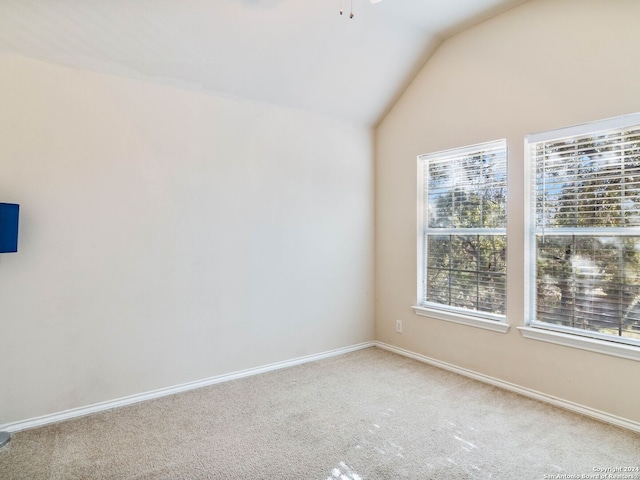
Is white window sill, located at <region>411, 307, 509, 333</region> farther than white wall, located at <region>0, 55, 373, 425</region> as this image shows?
Yes

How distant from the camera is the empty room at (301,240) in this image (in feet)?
7.65

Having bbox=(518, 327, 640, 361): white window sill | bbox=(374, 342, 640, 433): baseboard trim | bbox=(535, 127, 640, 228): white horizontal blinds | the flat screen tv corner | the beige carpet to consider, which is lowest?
the beige carpet

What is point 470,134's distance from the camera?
3299mm

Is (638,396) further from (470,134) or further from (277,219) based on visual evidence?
(277,219)

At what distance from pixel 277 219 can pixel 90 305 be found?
5.30ft

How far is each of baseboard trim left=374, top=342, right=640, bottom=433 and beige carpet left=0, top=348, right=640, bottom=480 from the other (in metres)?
0.07

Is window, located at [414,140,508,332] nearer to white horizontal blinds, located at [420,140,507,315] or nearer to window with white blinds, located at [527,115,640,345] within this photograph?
white horizontal blinds, located at [420,140,507,315]

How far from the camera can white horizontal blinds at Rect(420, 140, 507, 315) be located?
3.20 metres

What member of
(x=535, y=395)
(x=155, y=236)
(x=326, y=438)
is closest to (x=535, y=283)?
(x=535, y=395)

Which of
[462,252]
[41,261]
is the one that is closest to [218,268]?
[41,261]

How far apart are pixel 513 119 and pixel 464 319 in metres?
1.71

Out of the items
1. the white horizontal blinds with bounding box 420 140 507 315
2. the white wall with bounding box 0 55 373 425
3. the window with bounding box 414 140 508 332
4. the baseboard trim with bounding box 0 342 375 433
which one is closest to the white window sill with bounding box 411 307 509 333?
the window with bounding box 414 140 508 332

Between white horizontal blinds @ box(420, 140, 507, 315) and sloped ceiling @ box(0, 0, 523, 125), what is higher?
sloped ceiling @ box(0, 0, 523, 125)

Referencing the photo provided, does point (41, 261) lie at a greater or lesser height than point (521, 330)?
greater
